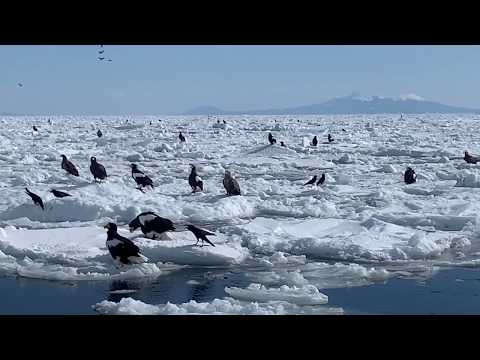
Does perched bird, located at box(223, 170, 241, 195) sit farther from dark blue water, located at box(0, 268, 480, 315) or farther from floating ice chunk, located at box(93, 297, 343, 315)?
floating ice chunk, located at box(93, 297, 343, 315)

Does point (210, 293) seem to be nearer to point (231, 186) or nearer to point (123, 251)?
point (123, 251)

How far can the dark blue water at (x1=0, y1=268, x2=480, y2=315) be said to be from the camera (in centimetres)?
561

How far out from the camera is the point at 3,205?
11320 millimetres

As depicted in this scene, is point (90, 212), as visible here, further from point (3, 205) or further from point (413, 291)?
point (413, 291)

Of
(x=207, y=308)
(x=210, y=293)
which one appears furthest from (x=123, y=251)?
(x=207, y=308)

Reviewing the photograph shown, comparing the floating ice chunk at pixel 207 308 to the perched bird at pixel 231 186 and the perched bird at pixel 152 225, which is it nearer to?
the perched bird at pixel 152 225

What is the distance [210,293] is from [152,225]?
234 centimetres

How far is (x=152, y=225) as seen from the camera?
8.23 m

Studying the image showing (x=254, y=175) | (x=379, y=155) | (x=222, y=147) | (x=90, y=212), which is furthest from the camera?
A: (x=222, y=147)

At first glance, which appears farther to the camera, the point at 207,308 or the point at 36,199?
the point at 36,199

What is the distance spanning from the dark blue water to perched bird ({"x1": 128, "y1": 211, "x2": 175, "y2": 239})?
1262 millimetres

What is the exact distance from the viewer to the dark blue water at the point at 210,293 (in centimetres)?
561
